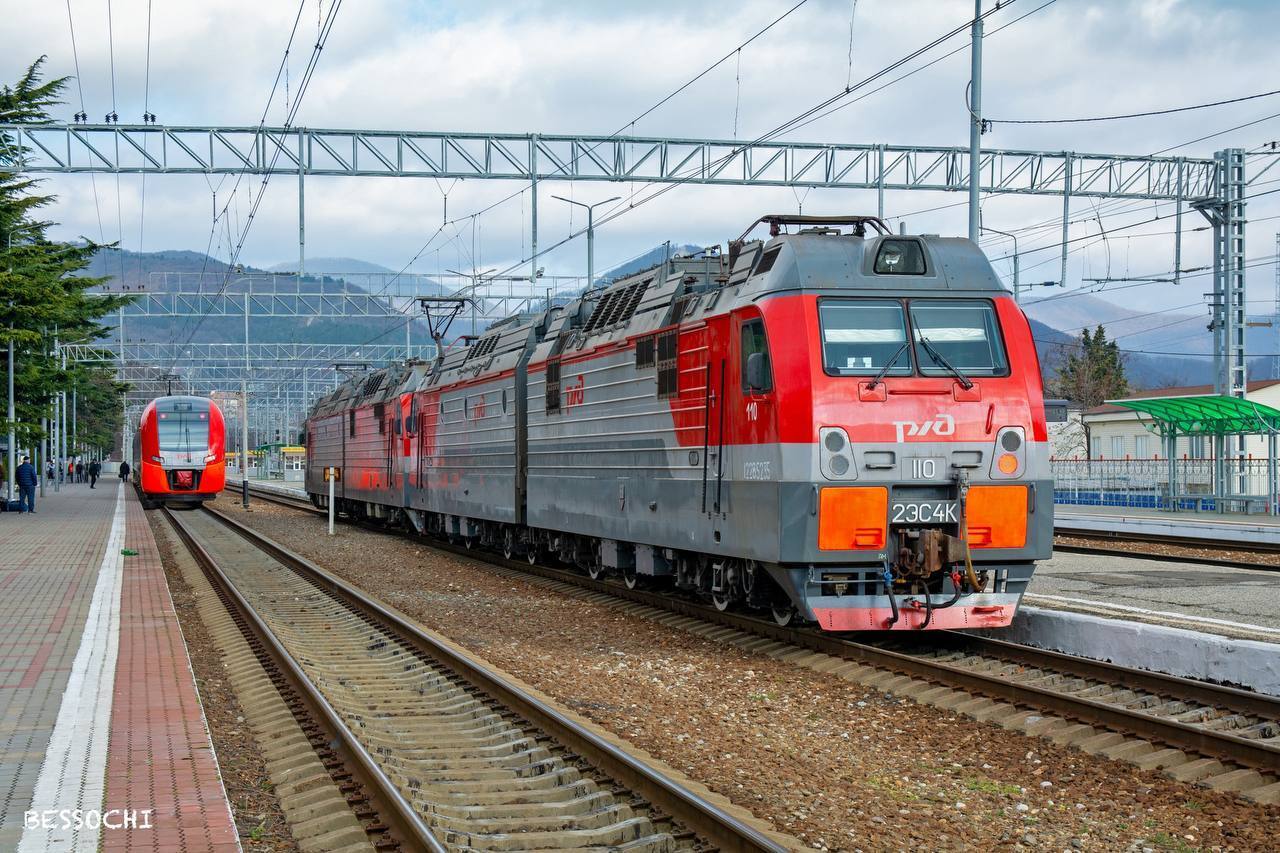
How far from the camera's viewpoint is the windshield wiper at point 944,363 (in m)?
11.7

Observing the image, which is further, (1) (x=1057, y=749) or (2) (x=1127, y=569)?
(2) (x=1127, y=569)

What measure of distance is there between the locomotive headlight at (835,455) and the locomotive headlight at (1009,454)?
1.36 m

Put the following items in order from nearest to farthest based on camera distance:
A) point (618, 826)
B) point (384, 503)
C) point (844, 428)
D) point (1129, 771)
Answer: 1. point (618, 826)
2. point (1129, 771)
3. point (844, 428)
4. point (384, 503)

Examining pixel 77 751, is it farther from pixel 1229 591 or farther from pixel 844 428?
pixel 1229 591

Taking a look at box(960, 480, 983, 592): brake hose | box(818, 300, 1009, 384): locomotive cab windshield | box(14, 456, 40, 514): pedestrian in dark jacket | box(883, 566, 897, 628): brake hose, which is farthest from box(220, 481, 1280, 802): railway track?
box(14, 456, 40, 514): pedestrian in dark jacket

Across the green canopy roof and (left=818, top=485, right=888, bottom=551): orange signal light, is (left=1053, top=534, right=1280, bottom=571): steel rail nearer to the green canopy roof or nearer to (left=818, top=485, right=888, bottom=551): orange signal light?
the green canopy roof

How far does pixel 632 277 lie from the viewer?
56.8 feet

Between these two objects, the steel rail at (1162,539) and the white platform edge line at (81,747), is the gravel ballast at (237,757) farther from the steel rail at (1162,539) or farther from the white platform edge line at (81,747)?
the steel rail at (1162,539)

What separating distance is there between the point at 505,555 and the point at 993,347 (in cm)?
1299

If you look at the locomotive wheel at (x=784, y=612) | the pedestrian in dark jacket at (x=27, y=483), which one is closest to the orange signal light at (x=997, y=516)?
the locomotive wheel at (x=784, y=612)

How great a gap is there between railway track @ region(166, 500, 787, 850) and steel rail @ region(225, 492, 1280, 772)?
3.02 metres

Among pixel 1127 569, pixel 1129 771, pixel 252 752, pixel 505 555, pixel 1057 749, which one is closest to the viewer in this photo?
pixel 1129 771

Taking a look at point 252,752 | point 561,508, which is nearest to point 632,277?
point 561,508

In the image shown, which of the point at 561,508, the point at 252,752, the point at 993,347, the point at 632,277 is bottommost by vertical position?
the point at 252,752
